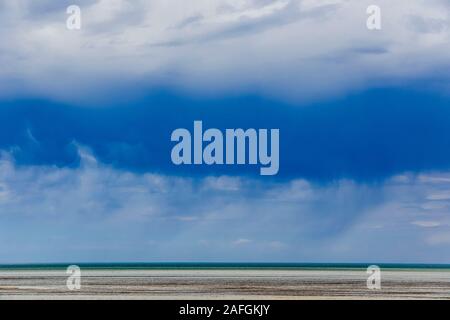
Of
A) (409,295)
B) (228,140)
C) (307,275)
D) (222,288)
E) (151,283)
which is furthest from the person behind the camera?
(307,275)

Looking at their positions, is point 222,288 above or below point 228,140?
below

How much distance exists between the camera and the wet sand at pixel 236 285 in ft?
70.8

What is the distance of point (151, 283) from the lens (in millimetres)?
29719

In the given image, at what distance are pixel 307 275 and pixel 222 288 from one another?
936cm

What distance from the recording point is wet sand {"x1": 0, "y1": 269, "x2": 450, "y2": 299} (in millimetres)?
21594

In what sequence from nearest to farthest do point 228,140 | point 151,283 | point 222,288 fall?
point 228,140, point 222,288, point 151,283

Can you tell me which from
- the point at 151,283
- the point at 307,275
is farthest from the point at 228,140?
the point at 307,275

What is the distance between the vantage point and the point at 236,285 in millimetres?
27922

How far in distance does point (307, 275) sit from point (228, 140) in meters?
20.3
